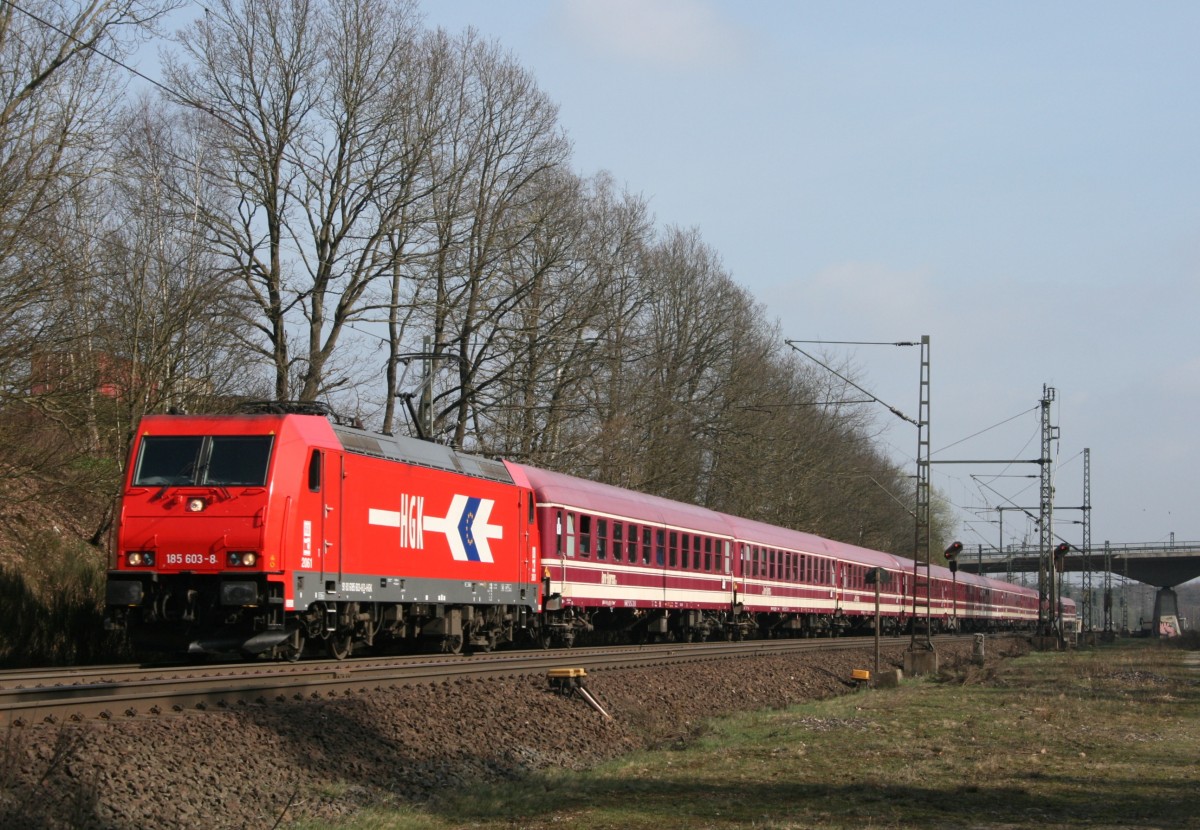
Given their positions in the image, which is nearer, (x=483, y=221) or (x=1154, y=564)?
(x=483, y=221)

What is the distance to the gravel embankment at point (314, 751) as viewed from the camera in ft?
30.8

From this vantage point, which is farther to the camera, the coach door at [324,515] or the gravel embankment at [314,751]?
the coach door at [324,515]

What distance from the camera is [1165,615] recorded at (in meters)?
108

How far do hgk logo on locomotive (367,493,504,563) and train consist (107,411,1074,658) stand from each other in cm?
4

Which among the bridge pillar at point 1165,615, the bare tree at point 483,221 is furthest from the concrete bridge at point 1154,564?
the bare tree at point 483,221

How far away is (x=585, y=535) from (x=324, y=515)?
10.7 m

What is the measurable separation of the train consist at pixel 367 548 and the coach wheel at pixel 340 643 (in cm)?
3

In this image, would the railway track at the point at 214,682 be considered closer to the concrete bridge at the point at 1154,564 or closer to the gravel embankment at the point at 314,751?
the gravel embankment at the point at 314,751

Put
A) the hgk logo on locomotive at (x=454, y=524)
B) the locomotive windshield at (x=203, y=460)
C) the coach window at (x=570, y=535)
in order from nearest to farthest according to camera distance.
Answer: the locomotive windshield at (x=203, y=460)
the hgk logo on locomotive at (x=454, y=524)
the coach window at (x=570, y=535)

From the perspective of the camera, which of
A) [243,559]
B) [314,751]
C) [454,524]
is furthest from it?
[454,524]

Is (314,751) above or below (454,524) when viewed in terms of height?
below

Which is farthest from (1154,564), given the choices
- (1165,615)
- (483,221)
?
(483,221)

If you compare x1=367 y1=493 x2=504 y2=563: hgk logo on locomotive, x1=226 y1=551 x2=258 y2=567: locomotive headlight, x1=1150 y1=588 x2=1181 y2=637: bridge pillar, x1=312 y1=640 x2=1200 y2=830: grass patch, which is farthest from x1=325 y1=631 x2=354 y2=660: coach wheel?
x1=1150 y1=588 x2=1181 y2=637: bridge pillar

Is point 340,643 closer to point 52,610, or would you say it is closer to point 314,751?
point 52,610
